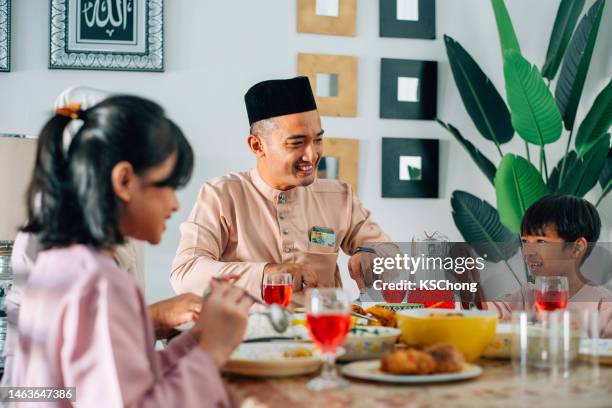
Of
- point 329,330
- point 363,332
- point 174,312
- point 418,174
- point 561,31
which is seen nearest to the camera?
point 329,330

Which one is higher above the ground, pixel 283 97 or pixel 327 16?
pixel 327 16

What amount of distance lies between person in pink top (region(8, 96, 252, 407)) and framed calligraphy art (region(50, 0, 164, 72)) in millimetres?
2586

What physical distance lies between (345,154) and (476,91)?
739mm

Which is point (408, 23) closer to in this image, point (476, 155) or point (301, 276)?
point (476, 155)

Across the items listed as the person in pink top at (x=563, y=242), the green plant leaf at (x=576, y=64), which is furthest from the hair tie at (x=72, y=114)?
the green plant leaf at (x=576, y=64)

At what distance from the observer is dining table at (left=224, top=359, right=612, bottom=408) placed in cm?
102

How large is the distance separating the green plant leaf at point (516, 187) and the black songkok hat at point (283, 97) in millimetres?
1259

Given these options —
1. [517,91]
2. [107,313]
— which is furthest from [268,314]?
[517,91]

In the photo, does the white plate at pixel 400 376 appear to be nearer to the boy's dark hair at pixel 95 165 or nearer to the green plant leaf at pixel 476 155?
the boy's dark hair at pixel 95 165

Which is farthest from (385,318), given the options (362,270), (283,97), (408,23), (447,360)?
(408,23)

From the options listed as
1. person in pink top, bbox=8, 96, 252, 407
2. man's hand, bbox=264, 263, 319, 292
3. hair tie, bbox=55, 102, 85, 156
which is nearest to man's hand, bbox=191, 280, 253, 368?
person in pink top, bbox=8, 96, 252, 407

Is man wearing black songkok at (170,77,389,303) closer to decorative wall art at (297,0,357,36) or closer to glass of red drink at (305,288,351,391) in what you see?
decorative wall art at (297,0,357,36)

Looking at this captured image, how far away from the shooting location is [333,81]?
13.3 feet

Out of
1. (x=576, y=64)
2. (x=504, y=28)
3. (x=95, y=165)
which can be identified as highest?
(x=504, y=28)
